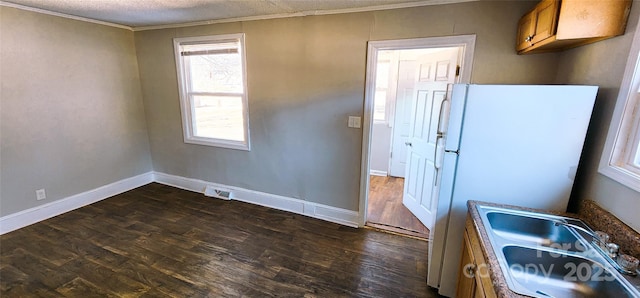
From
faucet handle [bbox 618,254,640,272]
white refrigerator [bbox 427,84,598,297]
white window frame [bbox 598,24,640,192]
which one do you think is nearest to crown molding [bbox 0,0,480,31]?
white refrigerator [bbox 427,84,598,297]

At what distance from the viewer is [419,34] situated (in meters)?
2.35

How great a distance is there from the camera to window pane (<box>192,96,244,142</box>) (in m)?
3.43

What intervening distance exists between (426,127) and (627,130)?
5.15ft

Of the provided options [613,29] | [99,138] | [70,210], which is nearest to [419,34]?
[613,29]

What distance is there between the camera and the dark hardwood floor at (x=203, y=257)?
2029 millimetres

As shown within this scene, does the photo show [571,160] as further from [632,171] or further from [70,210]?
[70,210]

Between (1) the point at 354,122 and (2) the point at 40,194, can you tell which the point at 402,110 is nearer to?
(1) the point at 354,122

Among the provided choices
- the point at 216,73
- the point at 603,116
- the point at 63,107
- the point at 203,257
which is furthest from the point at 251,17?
the point at 603,116

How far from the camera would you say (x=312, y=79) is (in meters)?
2.82

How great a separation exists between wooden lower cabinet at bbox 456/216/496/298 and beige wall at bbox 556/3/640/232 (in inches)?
25.5

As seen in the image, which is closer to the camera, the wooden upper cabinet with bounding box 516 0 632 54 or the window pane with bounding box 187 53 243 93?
the wooden upper cabinet with bounding box 516 0 632 54

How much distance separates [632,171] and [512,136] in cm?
49

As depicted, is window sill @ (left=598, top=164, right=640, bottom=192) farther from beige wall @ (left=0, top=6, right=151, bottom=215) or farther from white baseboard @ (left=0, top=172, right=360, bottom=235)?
beige wall @ (left=0, top=6, right=151, bottom=215)

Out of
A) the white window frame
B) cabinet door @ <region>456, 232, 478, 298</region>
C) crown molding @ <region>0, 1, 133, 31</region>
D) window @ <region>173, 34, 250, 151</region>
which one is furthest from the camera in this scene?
window @ <region>173, 34, 250, 151</region>
